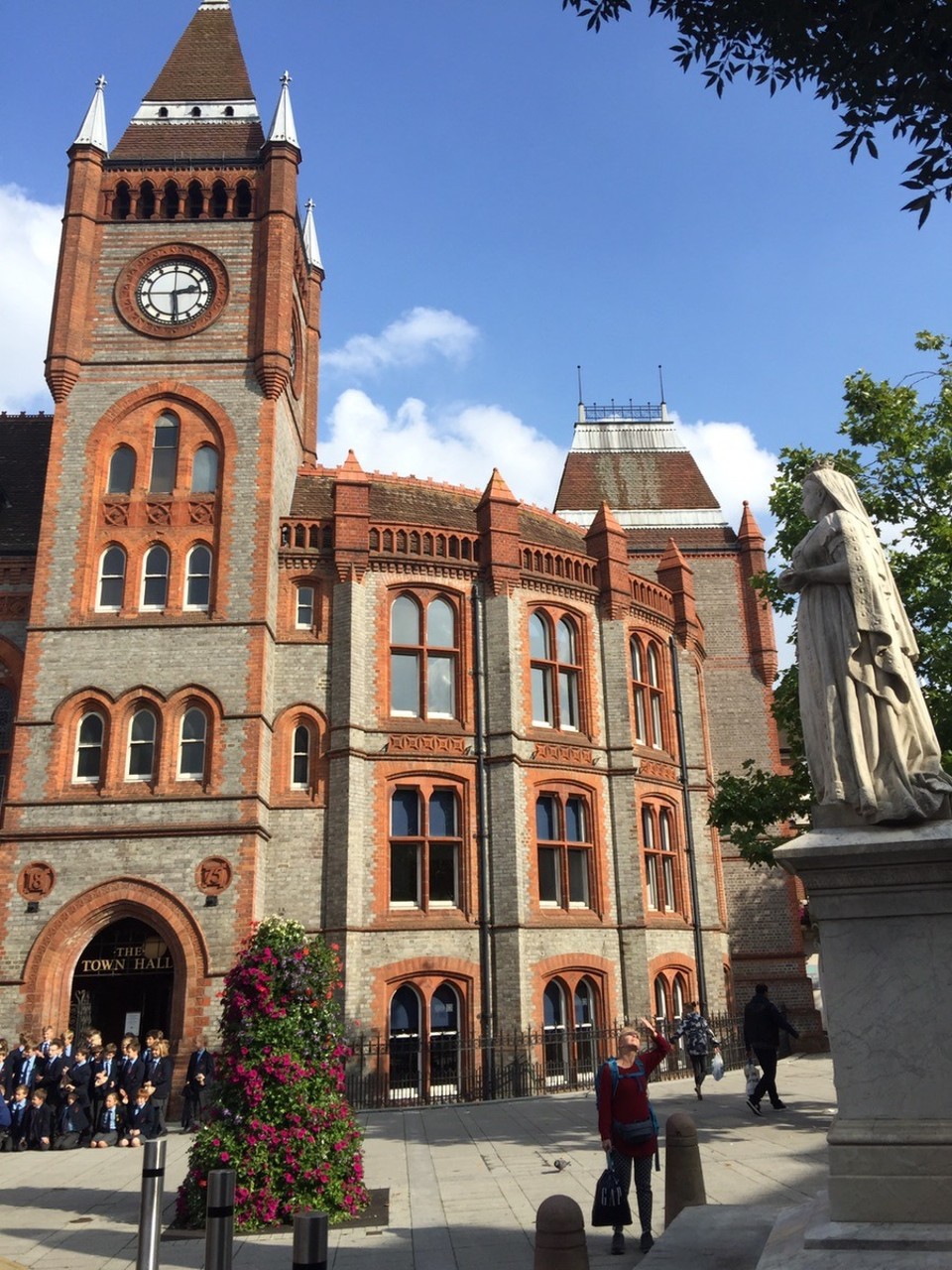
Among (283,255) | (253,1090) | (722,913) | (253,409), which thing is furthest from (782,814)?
(283,255)

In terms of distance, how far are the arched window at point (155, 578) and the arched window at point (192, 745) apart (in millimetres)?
2856

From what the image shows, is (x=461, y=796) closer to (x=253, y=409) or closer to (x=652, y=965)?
(x=652, y=965)

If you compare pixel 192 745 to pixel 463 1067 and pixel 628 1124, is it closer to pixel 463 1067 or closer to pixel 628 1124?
pixel 463 1067

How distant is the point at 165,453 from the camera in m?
25.0

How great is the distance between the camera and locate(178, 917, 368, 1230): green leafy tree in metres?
9.58

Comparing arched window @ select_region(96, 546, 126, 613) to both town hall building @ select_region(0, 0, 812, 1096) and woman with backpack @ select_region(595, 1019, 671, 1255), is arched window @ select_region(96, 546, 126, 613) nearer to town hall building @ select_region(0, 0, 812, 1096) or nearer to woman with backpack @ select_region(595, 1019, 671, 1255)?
town hall building @ select_region(0, 0, 812, 1096)

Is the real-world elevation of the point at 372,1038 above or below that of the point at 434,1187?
above

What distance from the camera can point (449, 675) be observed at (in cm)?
2502

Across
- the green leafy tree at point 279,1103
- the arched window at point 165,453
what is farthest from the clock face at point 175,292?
the green leafy tree at point 279,1103

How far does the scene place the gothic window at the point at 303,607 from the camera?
2467 cm

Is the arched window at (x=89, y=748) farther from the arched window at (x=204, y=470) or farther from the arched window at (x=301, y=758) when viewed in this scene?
the arched window at (x=204, y=470)

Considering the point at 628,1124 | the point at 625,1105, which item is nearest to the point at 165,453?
the point at 625,1105

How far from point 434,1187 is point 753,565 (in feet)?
88.3

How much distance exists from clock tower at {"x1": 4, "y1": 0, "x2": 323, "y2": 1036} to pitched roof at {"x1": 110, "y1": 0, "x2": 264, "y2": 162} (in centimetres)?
9
